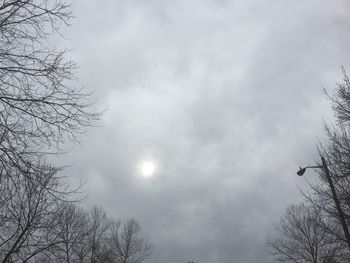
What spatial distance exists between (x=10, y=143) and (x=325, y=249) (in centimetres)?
3082

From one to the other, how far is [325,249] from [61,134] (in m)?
30.2

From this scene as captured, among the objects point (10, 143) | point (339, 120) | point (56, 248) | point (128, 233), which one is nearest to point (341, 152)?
point (339, 120)

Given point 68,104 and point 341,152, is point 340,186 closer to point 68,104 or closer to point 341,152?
point 341,152

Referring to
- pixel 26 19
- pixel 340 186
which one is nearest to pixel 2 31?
pixel 26 19

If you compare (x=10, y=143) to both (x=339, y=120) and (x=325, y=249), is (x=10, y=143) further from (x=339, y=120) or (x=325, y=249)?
(x=325, y=249)

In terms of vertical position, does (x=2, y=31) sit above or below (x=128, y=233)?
below

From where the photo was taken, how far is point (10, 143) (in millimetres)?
6262

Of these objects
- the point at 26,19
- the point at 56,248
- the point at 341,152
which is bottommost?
the point at 56,248

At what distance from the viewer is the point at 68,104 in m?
6.65

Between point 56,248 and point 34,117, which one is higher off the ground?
point 34,117

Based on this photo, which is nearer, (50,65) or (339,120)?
(50,65)

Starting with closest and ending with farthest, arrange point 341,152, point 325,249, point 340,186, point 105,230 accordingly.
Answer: point 341,152
point 340,186
point 325,249
point 105,230

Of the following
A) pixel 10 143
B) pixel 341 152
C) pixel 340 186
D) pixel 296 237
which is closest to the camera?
pixel 10 143

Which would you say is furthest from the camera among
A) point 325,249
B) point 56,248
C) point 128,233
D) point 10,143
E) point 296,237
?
point 128,233
